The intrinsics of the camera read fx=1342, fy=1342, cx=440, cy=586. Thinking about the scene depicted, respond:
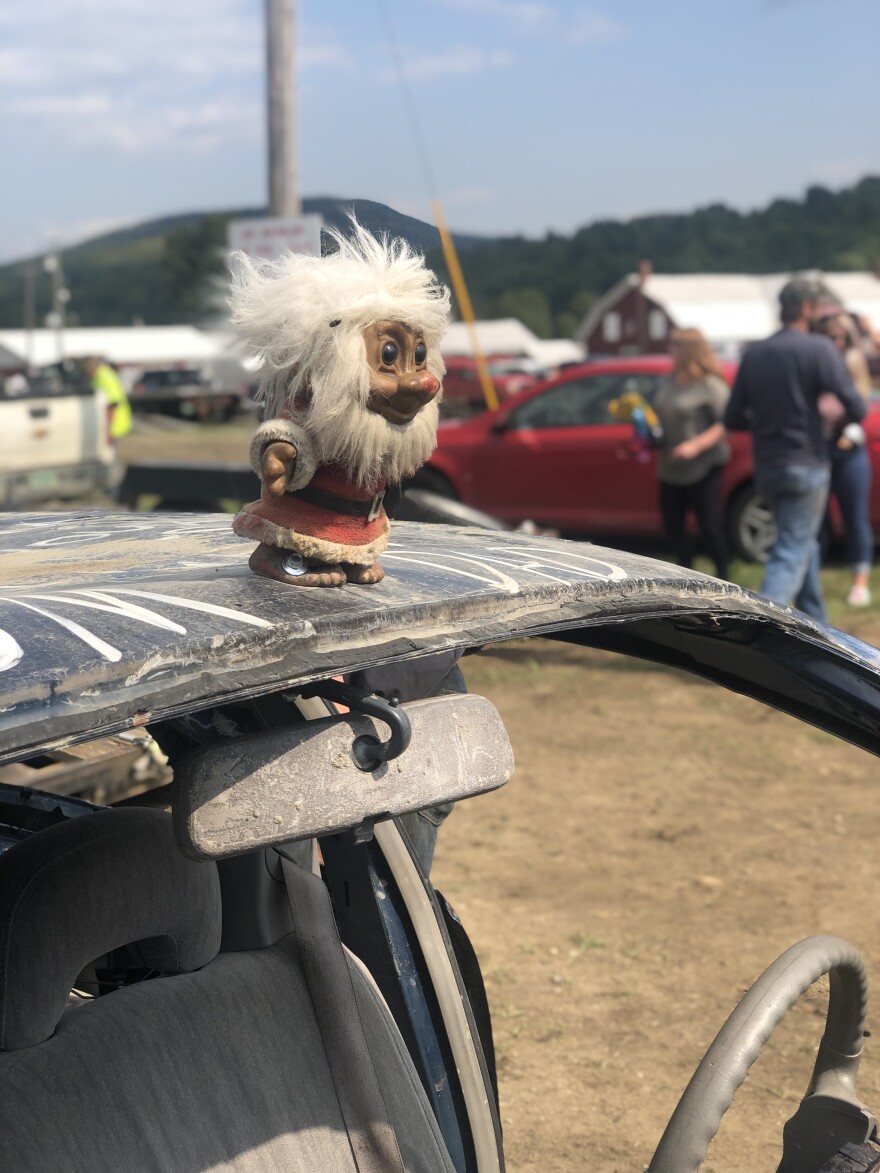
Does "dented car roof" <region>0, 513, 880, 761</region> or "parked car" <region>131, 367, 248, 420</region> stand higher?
"dented car roof" <region>0, 513, 880, 761</region>

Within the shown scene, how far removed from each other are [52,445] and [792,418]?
347 inches

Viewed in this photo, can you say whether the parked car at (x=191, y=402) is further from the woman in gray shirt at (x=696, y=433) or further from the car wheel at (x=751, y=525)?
the woman in gray shirt at (x=696, y=433)

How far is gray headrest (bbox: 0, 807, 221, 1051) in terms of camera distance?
1277 millimetres

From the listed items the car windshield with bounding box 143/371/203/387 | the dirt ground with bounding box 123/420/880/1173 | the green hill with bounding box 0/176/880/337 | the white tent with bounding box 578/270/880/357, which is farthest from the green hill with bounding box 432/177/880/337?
the dirt ground with bounding box 123/420/880/1173

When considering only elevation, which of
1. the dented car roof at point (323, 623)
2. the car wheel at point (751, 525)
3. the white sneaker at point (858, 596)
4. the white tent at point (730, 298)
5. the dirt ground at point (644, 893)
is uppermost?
the white tent at point (730, 298)

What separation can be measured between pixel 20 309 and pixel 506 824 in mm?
150219

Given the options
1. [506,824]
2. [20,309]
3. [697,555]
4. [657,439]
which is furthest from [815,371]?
[20,309]

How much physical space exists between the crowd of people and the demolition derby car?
16.6ft

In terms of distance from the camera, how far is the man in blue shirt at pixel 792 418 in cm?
657

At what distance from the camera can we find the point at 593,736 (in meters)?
6.17

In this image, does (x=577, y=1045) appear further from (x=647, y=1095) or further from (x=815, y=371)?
(x=815, y=371)

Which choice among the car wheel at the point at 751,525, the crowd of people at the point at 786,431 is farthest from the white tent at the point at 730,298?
the crowd of people at the point at 786,431

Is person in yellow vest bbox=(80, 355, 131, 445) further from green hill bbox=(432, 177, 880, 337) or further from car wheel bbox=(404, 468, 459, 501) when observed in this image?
green hill bbox=(432, 177, 880, 337)

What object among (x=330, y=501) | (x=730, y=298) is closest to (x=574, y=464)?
(x=330, y=501)
